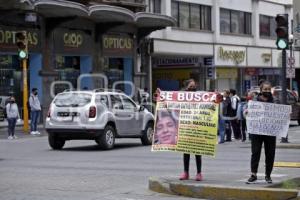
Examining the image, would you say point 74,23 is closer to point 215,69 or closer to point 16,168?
point 215,69

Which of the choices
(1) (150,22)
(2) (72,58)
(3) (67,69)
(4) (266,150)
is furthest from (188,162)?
(1) (150,22)

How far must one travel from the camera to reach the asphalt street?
1132 centimetres

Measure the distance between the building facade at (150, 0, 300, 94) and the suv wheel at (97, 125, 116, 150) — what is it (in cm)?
2099

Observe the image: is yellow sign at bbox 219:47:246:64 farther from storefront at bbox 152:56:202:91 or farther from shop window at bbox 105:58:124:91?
shop window at bbox 105:58:124:91

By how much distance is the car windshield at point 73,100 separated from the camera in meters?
19.7

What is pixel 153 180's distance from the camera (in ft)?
37.8

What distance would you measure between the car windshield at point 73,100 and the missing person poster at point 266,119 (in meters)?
8.74

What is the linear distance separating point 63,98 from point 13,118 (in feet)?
20.1

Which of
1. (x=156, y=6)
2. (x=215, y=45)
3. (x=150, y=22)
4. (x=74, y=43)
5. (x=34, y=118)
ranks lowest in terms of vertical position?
(x=34, y=118)

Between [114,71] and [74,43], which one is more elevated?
[74,43]

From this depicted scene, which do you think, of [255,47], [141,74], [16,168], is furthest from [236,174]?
[255,47]

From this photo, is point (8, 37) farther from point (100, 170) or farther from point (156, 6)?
Answer: point (100, 170)

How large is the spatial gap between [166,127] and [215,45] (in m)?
34.9

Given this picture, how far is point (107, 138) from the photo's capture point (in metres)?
20.0
